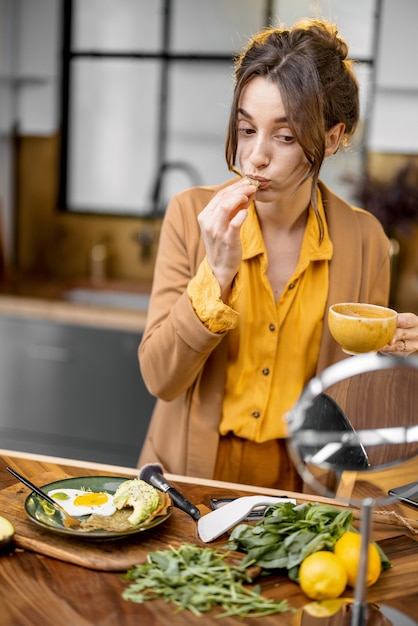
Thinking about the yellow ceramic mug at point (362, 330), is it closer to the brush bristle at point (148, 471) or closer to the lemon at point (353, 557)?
the lemon at point (353, 557)

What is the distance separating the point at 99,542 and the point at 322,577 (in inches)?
14.3

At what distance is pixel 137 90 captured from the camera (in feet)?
13.0

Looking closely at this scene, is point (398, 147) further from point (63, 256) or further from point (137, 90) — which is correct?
point (63, 256)

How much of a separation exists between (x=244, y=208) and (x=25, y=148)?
263cm

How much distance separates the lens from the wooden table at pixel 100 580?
1200 mm

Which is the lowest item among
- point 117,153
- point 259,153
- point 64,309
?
point 64,309

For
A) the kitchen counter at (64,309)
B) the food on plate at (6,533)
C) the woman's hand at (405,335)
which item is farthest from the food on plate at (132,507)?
the kitchen counter at (64,309)

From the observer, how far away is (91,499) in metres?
1.48

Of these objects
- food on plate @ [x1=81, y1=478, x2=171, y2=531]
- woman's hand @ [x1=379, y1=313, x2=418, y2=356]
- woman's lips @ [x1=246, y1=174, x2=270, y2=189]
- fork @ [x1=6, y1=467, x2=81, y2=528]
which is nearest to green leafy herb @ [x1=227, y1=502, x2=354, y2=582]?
food on plate @ [x1=81, y1=478, x2=171, y2=531]

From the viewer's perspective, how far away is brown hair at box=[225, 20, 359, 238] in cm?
166

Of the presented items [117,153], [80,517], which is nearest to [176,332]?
[80,517]

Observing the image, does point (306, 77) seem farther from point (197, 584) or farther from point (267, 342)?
point (197, 584)

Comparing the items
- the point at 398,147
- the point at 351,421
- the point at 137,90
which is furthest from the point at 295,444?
the point at 137,90

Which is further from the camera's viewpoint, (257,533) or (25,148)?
(25,148)
